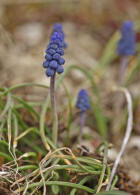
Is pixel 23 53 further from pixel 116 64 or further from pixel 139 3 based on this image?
pixel 139 3

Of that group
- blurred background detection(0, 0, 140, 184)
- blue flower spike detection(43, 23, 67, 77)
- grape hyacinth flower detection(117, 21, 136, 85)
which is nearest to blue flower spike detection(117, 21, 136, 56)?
grape hyacinth flower detection(117, 21, 136, 85)

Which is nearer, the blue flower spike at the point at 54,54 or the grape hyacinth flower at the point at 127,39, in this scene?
the blue flower spike at the point at 54,54

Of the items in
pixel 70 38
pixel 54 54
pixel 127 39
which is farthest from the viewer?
pixel 70 38

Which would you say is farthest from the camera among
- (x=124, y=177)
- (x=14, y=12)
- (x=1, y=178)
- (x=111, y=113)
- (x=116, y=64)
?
(x=14, y=12)

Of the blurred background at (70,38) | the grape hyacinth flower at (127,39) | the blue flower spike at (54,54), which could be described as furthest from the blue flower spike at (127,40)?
the blue flower spike at (54,54)

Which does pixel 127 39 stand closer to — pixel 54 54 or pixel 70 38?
pixel 54 54

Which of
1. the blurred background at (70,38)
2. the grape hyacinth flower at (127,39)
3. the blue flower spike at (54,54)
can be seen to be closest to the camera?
the blue flower spike at (54,54)

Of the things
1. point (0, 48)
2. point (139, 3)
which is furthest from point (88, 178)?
point (139, 3)

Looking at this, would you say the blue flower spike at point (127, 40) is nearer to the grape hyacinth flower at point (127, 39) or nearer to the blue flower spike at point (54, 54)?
the grape hyacinth flower at point (127, 39)

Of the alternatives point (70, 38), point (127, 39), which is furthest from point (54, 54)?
point (70, 38)
